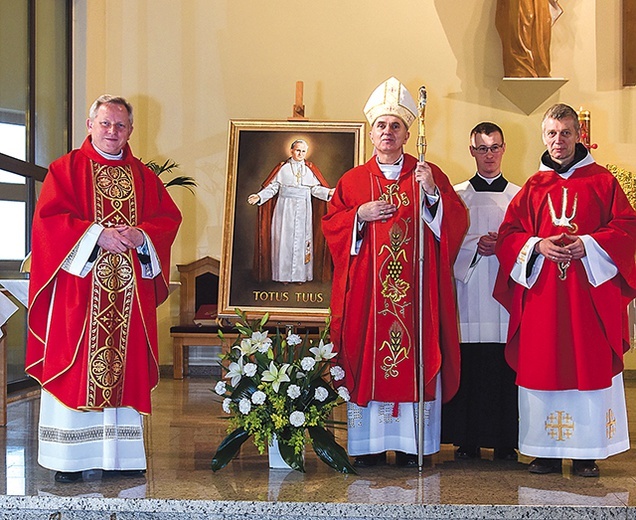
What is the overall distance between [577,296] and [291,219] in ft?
11.0

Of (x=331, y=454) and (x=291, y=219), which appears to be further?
(x=291, y=219)

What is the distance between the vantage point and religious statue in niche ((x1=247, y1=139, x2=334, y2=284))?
290 inches

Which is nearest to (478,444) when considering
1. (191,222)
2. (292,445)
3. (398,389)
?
(398,389)

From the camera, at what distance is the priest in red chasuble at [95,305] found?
4305mm

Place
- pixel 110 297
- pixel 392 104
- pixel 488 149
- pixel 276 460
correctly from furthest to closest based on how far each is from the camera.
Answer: pixel 488 149, pixel 392 104, pixel 276 460, pixel 110 297

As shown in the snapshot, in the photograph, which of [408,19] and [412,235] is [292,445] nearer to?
[412,235]

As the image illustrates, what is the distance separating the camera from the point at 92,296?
4375 millimetres

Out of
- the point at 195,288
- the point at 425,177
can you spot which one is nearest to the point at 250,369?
the point at 425,177

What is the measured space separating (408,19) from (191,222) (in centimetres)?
301

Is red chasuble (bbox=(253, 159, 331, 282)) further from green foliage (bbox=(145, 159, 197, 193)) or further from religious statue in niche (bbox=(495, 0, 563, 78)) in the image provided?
religious statue in niche (bbox=(495, 0, 563, 78))

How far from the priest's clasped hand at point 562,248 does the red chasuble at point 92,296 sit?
6.01ft

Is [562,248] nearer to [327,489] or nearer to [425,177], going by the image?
[425,177]

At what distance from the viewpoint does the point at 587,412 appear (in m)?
4.49

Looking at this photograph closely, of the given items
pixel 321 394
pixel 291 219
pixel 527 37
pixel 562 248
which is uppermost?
pixel 527 37
